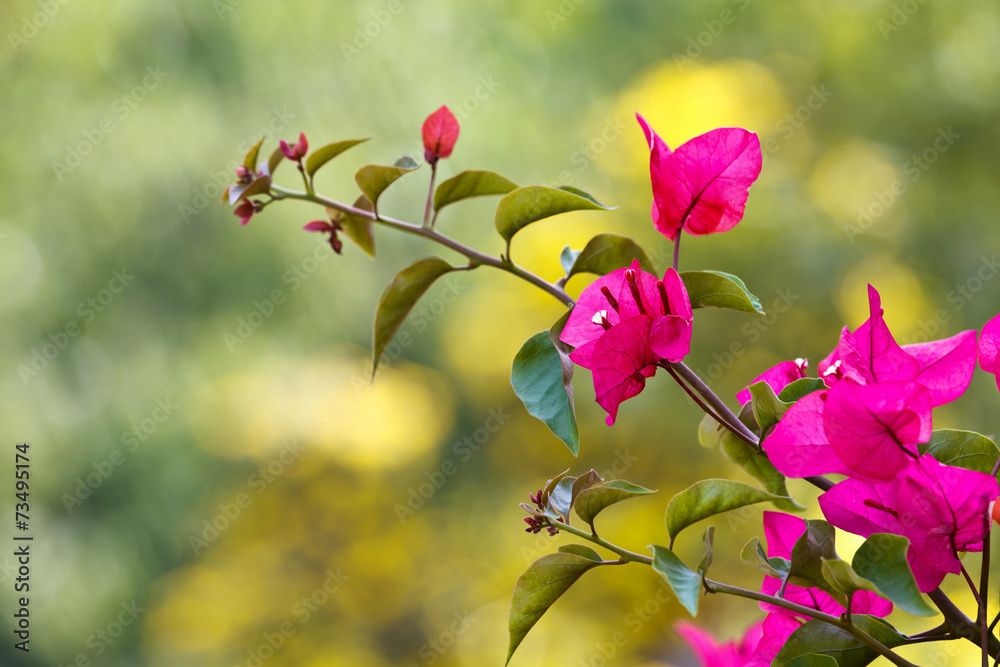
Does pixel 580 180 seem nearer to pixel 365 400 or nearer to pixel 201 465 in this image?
pixel 365 400

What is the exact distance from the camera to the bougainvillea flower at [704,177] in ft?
0.85

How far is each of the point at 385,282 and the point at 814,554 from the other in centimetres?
155

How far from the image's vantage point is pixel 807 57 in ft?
5.50

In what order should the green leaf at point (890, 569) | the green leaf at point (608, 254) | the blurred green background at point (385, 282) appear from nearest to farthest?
1. the green leaf at point (890, 569)
2. the green leaf at point (608, 254)
3. the blurred green background at point (385, 282)

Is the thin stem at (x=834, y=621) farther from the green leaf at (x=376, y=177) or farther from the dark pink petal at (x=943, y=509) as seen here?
the green leaf at (x=376, y=177)

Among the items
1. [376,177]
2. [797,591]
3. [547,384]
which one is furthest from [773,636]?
[376,177]

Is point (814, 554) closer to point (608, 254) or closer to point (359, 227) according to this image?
point (608, 254)

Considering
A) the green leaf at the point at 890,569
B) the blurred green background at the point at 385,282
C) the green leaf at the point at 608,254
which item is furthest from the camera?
the blurred green background at the point at 385,282

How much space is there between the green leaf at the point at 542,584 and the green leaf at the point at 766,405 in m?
0.07

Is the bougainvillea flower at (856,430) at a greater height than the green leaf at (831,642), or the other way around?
the bougainvillea flower at (856,430)

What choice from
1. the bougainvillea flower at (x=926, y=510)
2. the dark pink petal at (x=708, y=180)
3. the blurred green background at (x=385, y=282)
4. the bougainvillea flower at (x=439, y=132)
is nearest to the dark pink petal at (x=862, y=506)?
the bougainvillea flower at (x=926, y=510)

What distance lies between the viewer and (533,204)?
28 cm

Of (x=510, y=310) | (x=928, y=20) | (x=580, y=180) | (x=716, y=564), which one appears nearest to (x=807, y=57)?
(x=928, y=20)

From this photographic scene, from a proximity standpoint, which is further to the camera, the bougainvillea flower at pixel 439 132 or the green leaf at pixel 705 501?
the bougainvillea flower at pixel 439 132
